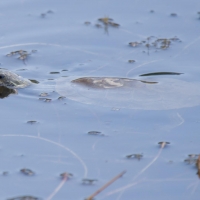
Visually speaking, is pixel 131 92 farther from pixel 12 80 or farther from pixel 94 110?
pixel 12 80

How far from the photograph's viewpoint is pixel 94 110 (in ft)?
14.3

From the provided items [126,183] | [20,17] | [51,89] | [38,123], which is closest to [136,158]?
[126,183]

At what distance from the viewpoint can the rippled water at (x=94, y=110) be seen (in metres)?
3.43

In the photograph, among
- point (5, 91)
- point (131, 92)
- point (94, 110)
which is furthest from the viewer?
point (5, 91)

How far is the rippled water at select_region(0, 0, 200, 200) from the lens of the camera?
3.43 metres

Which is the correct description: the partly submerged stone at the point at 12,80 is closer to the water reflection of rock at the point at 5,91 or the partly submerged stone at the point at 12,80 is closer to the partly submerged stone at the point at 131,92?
the water reflection of rock at the point at 5,91

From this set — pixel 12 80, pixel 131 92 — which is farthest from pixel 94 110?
pixel 12 80

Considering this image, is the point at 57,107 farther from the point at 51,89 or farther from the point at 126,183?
the point at 126,183

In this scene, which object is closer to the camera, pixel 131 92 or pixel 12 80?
pixel 131 92

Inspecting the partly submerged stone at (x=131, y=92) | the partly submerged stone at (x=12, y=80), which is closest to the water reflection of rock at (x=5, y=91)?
the partly submerged stone at (x=12, y=80)

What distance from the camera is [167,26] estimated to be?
5988mm

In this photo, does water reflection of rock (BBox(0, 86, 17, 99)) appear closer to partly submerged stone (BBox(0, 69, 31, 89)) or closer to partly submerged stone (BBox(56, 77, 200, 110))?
partly submerged stone (BBox(0, 69, 31, 89))

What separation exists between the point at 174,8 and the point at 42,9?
1592 mm

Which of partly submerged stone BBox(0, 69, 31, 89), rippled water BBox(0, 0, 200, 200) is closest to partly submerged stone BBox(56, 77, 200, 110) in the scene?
rippled water BBox(0, 0, 200, 200)
